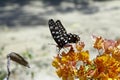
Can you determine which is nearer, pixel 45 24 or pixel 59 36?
pixel 59 36

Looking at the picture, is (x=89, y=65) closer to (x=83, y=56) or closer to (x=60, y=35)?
(x=83, y=56)

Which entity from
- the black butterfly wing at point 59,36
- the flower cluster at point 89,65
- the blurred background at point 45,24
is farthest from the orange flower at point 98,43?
the blurred background at point 45,24

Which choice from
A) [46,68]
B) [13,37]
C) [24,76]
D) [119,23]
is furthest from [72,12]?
[24,76]

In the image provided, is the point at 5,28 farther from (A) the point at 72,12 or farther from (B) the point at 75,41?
(B) the point at 75,41

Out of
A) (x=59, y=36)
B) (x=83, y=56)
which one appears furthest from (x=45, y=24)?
(x=83, y=56)

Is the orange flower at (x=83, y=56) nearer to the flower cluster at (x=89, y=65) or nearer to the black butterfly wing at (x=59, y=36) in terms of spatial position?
the flower cluster at (x=89, y=65)

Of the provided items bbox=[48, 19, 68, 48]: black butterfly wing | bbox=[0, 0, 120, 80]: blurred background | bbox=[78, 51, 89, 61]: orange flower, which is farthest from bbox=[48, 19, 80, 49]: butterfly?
bbox=[0, 0, 120, 80]: blurred background
